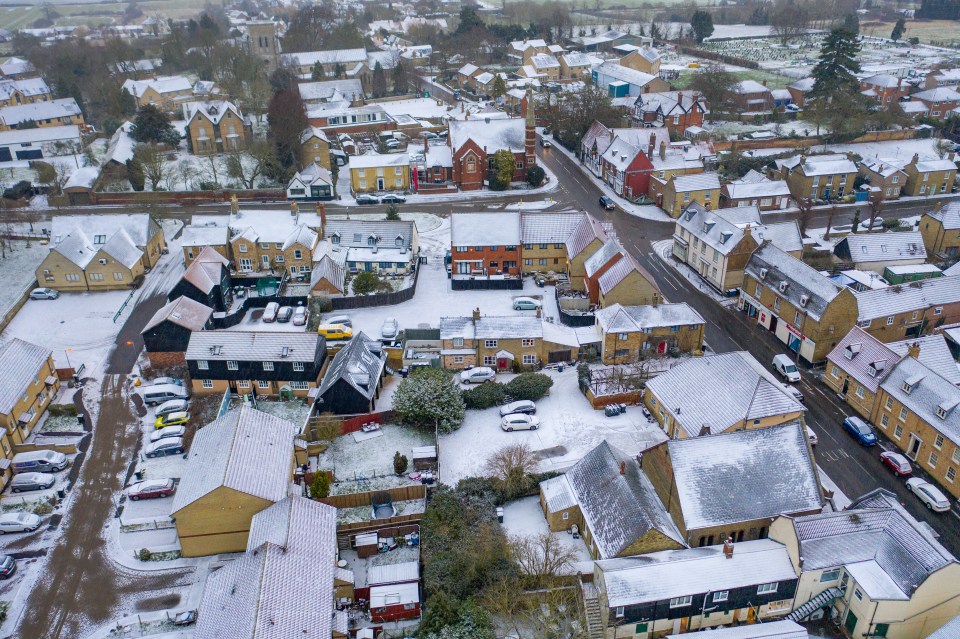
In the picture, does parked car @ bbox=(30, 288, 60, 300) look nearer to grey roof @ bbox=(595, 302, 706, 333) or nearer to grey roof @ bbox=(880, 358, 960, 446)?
grey roof @ bbox=(595, 302, 706, 333)

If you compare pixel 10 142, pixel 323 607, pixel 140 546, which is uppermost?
pixel 10 142

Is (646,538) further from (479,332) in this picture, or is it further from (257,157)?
(257,157)

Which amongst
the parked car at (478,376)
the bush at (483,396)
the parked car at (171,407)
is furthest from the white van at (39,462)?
the parked car at (478,376)

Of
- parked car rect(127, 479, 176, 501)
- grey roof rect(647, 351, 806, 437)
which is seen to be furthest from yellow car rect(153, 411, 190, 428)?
grey roof rect(647, 351, 806, 437)

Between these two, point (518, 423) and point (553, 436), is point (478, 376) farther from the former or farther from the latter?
point (553, 436)

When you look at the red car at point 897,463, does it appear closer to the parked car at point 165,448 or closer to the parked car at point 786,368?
the parked car at point 786,368

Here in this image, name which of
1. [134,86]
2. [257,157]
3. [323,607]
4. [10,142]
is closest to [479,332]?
[323,607]
